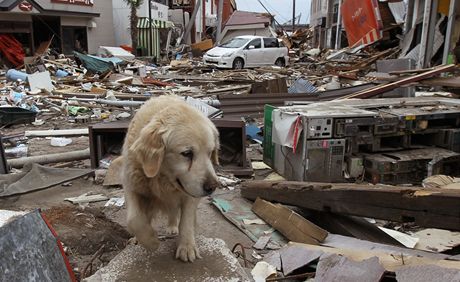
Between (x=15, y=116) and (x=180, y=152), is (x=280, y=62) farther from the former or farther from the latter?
(x=180, y=152)

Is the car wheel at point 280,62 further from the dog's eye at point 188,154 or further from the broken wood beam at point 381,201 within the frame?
the dog's eye at point 188,154

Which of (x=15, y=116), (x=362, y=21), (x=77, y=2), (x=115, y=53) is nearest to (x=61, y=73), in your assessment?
(x=115, y=53)

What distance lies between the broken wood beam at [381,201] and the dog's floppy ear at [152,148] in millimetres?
2148

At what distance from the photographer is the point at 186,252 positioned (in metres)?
3.18

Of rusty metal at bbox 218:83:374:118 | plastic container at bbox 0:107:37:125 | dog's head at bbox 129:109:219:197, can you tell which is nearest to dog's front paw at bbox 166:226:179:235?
dog's head at bbox 129:109:219:197

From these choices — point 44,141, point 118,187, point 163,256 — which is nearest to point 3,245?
point 163,256

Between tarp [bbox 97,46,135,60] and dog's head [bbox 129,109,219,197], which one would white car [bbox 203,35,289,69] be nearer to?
tarp [bbox 97,46,135,60]

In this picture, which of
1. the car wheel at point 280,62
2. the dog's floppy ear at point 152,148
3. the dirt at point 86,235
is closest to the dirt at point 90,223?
the dirt at point 86,235

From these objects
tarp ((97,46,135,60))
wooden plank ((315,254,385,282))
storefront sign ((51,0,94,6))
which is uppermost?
storefront sign ((51,0,94,6))

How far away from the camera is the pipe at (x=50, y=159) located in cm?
636

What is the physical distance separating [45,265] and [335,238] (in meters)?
2.80

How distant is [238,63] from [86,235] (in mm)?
21624

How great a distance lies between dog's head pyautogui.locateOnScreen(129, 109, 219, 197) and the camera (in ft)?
9.11

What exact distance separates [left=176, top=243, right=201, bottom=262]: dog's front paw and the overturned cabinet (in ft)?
10.0
